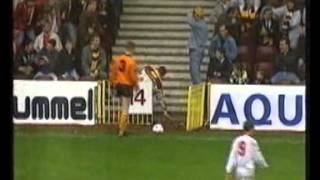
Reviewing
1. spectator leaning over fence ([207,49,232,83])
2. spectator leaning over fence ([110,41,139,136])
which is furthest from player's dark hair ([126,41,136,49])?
spectator leaning over fence ([207,49,232,83])

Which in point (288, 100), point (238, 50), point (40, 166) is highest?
point (238, 50)

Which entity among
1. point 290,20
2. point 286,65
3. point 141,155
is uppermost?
point 290,20

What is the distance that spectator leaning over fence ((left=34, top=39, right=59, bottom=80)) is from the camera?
1.80 metres

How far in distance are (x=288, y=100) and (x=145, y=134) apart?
0.35 meters

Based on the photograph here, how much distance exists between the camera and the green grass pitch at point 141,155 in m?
1.78

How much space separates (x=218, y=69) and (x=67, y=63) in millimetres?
375

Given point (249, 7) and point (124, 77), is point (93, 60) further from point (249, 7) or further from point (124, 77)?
point (249, 7)

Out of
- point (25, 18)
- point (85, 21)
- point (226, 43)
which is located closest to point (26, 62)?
point (25, 18)

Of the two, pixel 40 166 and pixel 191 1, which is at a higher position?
pixel 191 1

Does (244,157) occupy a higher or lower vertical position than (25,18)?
lower

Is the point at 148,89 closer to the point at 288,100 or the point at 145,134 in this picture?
the point at 145,134

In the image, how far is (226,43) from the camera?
6.08 ft
